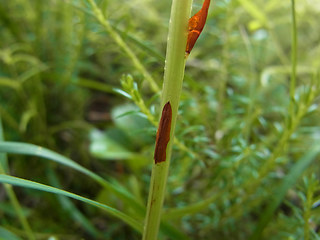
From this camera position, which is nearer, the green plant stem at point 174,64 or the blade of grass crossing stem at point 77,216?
the green plant stem at point 174,64

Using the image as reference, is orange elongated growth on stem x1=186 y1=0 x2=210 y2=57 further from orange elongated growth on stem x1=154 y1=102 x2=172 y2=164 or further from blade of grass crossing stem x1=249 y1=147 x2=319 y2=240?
blade of grass crossing stem x1=249 y1=147 x2=319 y2=240

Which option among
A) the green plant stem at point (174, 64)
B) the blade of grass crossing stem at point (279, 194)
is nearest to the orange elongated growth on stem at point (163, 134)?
the green plant stem at point (174, 64)

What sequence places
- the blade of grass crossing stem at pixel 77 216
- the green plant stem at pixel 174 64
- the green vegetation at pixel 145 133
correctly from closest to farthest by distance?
the green plant stem at pixel 174 64
the green vegetation at pixel 145 133
the blade of grass crossing stem at pixel 77 216

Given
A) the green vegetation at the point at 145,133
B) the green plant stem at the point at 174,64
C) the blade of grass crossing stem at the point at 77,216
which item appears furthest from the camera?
the blade of grass crossing stem at the point at 77,216

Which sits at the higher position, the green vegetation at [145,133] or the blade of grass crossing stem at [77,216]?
the green vegetation at [145,133]

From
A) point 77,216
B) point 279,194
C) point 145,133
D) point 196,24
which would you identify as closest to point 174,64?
point 196,24

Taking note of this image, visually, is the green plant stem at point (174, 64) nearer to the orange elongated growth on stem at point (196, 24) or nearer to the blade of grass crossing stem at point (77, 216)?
the orange elongated growth on stem at point (196, 24)

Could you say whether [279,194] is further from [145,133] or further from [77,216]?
[77,216]
